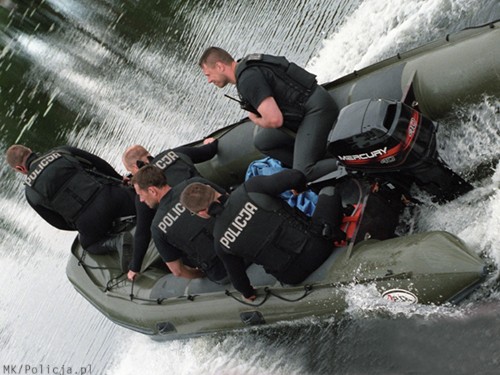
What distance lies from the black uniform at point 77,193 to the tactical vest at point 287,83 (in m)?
2.02

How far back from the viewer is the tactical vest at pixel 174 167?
511cm

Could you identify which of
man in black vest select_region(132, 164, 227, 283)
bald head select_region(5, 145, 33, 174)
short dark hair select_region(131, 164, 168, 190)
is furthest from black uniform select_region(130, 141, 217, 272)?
bald head select_region(5, 145, 33, 174)

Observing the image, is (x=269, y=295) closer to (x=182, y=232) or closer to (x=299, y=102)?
(x=182, y=232)

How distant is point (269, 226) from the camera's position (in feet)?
13.6

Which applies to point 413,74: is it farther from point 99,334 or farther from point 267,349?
point 99,334

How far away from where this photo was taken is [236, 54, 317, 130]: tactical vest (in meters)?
4.54

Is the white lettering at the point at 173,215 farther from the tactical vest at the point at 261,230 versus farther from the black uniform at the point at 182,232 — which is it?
the tactical vest at the point at 261,230

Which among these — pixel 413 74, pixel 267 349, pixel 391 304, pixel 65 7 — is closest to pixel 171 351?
pixel 267 349

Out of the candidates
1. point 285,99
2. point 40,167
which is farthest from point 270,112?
point 40,167

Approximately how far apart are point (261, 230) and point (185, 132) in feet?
14.8

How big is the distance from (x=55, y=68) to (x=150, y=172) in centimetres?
825

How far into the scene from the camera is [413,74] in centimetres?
457

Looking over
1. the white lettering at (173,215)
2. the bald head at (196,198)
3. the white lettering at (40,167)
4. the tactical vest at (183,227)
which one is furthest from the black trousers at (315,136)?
the white lettering at (40,167)

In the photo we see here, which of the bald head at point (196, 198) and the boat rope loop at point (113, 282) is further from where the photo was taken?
the boat rope loop at point (113, 282)
